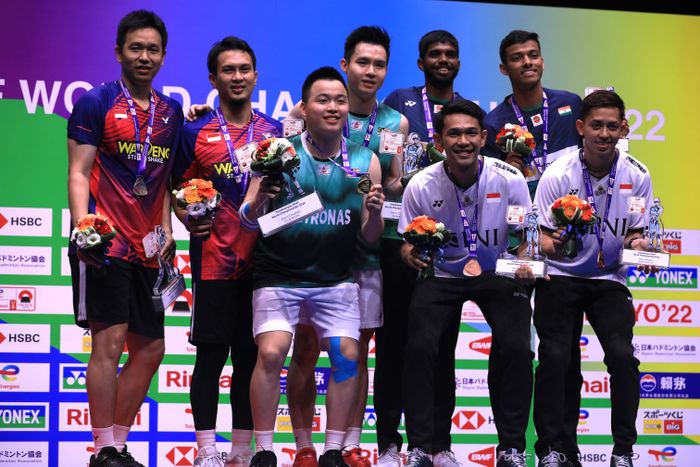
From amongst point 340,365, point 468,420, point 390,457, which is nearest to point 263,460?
point 340,365

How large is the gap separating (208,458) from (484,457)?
9.34ft

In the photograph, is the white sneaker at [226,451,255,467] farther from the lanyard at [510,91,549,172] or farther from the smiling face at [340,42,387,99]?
the lanyard at [510,91,549,172]

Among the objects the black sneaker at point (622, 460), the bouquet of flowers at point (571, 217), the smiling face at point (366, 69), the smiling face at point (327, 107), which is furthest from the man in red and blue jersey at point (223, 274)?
the black sneaker at point (622, 460)

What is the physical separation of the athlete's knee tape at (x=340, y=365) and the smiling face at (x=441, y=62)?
158 centimetres

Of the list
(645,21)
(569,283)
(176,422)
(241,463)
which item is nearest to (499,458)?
(569,283)

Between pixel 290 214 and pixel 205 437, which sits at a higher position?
pixel 290 214

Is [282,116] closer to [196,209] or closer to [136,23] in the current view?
[136,23]

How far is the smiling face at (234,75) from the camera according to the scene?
495 cm

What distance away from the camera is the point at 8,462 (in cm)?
654

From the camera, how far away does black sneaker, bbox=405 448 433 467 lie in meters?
4.56

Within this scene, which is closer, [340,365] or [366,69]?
[340,365]

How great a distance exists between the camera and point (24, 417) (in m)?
6.55

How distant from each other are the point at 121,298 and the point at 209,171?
75 centimetres

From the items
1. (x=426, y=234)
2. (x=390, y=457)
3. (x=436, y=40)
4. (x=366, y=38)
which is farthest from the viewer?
(x=436, y=40)
